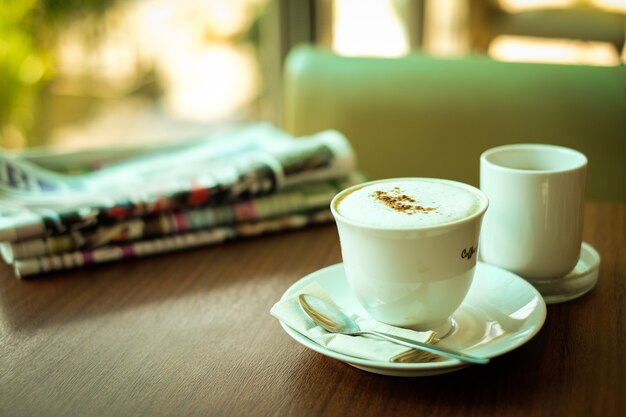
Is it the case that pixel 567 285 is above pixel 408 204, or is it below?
below

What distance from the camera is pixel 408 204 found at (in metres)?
0.53

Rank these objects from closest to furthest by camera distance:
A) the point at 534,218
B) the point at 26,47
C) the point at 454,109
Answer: the point at 534,218, the point at 454,109, the point at 26,47

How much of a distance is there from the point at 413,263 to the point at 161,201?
1.26ft

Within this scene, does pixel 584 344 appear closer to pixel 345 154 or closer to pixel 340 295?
pixel 340 295

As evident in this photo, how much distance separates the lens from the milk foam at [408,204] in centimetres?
51

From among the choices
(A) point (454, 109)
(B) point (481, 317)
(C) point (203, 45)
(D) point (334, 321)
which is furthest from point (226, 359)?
(C) point (203, 45)

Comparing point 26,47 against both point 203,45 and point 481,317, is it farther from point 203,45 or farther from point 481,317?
point 481,317

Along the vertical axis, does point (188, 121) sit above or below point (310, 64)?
below

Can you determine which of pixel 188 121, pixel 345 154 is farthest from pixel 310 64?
pixel 188 121

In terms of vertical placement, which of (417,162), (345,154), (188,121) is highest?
(345,154)

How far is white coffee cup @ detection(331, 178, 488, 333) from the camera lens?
49 cm

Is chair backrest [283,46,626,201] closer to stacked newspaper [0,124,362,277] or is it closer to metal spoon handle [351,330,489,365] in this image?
stacked newspaper [0,124,362,277]

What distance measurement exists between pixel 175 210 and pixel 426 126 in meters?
0.60

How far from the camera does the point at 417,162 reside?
50.4 inches
